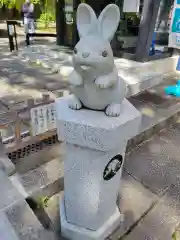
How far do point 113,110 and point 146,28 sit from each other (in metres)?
5.24

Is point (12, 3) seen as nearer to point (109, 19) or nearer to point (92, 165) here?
point (109, 19)

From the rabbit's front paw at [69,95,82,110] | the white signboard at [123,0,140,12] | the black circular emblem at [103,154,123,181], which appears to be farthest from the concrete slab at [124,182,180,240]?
the white signboard at [123,0,140,12]

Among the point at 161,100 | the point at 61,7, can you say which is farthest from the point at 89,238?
the point at 61,7

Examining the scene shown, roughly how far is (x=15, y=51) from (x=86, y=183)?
7.88 m

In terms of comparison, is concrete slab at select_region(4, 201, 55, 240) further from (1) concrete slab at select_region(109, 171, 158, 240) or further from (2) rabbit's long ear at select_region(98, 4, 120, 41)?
(2) rabbit's long ear at select_region(98, 4, 120, 41)

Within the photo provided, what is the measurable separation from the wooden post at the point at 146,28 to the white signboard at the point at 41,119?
14.0 feet

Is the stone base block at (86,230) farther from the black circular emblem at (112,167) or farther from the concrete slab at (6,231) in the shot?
the black circular emblem at (112,167)

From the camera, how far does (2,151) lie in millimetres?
2893

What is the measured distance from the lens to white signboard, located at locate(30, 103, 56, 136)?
291 cm

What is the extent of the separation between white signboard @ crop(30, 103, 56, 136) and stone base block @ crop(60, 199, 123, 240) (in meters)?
1.16

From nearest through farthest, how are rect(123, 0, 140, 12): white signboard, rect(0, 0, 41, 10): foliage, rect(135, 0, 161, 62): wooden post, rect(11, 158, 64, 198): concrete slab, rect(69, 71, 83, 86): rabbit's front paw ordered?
rect(69, 71, 83, 86): rabbit's front paw < rect(11, 158, 64, 198): concrete slab < rect(135, 0, 161, 62): wooden post < rect(123, 0, 140, 12): white signboard < rect(0, 0, 41, 10): foliage

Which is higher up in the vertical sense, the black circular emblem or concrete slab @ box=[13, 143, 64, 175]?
the black circular emblem

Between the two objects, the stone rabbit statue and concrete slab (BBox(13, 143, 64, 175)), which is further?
concrete slab (BBox(13, 143, 64, 175))

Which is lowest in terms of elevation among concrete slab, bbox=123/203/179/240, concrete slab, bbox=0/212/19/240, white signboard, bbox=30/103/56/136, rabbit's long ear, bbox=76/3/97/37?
concrete slab, bbox=123/203/179/240
